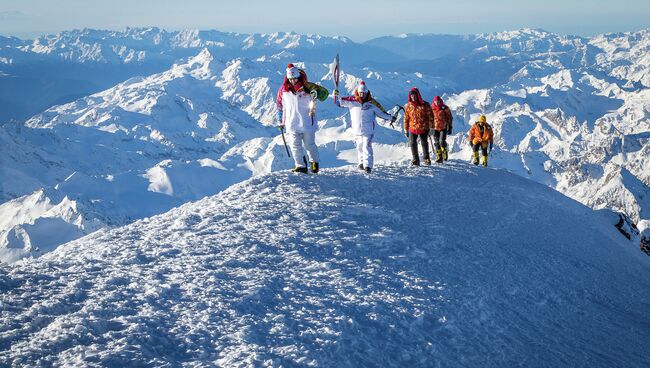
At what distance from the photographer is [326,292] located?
26.0 feet

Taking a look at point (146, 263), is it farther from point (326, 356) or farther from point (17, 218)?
point (17, 218)

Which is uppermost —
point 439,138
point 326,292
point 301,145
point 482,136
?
point 301,145

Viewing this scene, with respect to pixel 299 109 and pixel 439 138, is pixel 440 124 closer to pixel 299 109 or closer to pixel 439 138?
pixel 439 138

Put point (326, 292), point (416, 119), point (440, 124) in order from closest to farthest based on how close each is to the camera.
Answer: point (326, 292) → point (416, 119) → point (440, 124)

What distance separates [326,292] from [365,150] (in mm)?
8280

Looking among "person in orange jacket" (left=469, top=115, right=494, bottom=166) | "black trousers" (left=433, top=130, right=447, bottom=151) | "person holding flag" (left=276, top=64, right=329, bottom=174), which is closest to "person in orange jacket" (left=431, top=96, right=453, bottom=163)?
"black trousers" (left=433, top=130, right=447, bottom=151)

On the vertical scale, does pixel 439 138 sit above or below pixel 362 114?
below

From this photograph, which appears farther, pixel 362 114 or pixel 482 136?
pixel 482 136

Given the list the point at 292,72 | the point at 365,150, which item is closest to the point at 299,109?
the point at 292,72

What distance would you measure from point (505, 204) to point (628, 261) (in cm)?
333

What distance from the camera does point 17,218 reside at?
175875 mm

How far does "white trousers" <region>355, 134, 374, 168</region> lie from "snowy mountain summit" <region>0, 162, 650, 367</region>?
9.03 ft

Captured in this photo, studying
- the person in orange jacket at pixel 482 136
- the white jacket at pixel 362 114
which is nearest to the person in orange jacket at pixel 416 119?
the white jacket at pixel 362 114

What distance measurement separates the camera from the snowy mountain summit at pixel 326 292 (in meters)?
6.61
